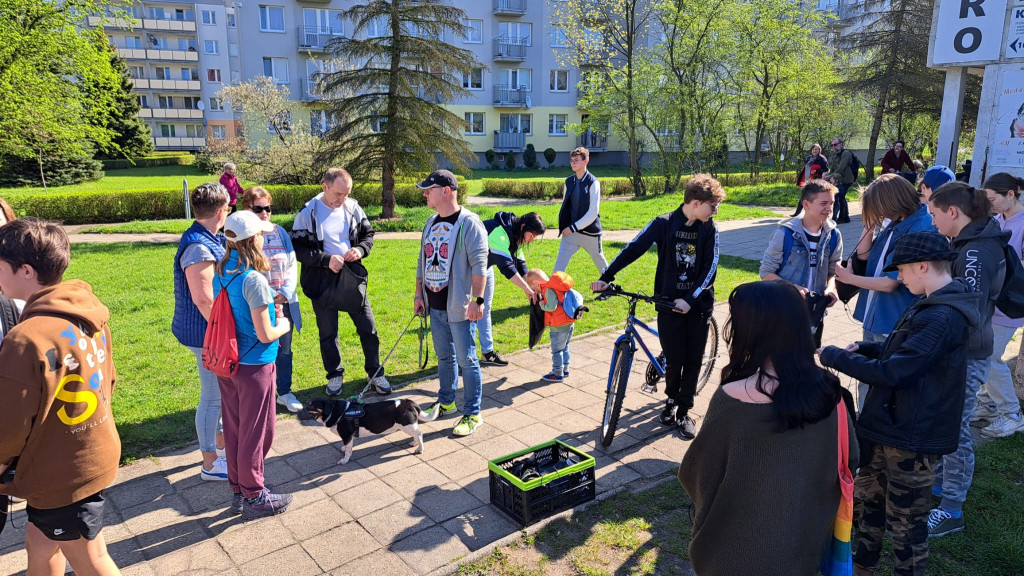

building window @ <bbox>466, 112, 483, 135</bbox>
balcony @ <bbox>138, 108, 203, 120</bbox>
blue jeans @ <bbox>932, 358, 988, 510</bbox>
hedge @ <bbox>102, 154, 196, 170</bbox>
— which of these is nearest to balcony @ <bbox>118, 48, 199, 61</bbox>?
balcony @ <bbox>138, 108, 203, 120</bbox>

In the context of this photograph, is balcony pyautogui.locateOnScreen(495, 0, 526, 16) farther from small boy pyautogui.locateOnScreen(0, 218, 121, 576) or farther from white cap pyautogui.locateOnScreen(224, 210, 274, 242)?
small boy pyautogui.locateOnScreen(0, 218, 121, 576)

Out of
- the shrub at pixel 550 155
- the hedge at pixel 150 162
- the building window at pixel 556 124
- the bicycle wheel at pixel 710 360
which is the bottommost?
the bicycle wheel at pixel 710 360

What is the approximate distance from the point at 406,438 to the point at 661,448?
2110 millimetres

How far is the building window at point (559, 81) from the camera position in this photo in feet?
157

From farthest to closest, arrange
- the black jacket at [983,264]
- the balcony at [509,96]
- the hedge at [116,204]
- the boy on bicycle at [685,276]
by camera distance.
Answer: the balcony at [509,96] → the hedge at [116,204] → the boy on bicycle at [685,276] → the black jacket at [983,264]

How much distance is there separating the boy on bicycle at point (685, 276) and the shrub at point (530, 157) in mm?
42224

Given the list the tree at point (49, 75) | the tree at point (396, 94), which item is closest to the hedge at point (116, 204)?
the tree at point (396, 94)

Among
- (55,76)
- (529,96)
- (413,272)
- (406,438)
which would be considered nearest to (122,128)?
(529,96)

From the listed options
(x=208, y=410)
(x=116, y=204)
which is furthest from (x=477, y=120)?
(x=208, y=410)

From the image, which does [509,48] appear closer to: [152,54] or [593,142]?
[593,142]

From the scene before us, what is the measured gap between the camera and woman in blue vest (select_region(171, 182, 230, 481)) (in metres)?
4.22

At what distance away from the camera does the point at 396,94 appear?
18641mm

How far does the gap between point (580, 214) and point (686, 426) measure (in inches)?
164

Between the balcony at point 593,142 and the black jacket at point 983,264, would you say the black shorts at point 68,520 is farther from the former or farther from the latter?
the balcony at point 593,142
